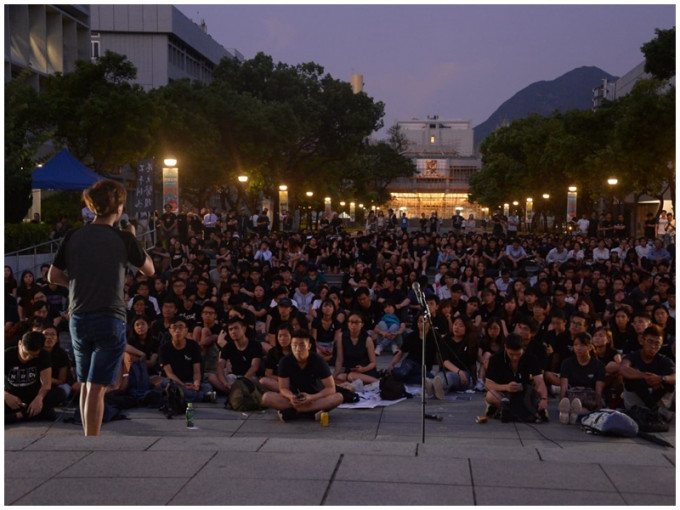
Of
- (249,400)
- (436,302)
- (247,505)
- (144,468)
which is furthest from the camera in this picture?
(436,302)

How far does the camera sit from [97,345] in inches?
197

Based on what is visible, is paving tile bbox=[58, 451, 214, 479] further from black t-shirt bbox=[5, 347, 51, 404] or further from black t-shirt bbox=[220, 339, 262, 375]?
black t-shirt bbox=[220, 339, 262, 375]

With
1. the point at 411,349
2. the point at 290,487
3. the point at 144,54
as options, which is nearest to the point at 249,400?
the point at 411,349

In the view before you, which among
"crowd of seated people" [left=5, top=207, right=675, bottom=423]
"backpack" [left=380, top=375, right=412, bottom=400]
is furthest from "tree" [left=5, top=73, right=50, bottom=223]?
"backpack" [left=380, top=375, right=412, bottom=400]

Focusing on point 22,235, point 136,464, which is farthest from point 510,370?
point 22,235

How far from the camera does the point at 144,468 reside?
500 cm

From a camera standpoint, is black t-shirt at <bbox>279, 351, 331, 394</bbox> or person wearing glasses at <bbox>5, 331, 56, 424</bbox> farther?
black t-shirt at <bbox>279, 351, 331, 394</bbox>

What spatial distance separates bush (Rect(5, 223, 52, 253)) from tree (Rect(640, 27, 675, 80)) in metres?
19.9

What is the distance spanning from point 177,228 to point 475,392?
13748 mm

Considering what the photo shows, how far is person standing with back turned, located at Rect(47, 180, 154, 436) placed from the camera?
4.88 meters

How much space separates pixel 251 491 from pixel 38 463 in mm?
1619

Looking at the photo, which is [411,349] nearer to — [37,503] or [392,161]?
[37,503]

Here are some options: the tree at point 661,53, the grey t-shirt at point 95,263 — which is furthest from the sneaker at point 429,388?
the tree at point 661,53

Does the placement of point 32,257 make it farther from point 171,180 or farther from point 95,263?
point 95,263
